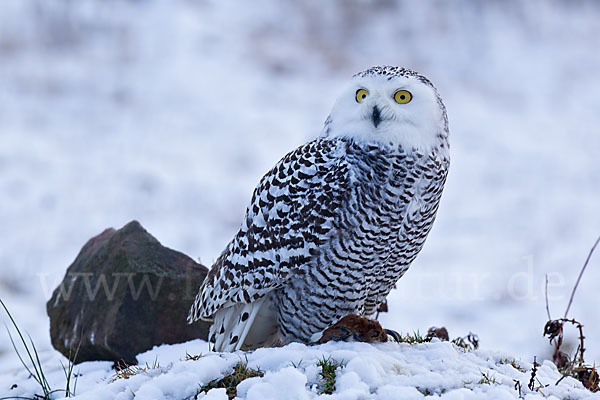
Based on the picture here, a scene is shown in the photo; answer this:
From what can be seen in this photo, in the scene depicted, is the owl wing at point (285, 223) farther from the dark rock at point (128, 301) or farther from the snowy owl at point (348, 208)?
the dark rock at point (128, 301)

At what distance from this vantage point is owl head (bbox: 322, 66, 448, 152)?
10.8 ft

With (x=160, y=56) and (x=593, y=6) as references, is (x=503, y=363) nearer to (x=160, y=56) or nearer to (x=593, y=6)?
(x=160, y=56)

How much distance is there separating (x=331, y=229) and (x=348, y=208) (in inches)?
5.5

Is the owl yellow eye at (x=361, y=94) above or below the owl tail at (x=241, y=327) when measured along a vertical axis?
above

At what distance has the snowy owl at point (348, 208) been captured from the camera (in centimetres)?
331

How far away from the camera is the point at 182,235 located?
9.14 m

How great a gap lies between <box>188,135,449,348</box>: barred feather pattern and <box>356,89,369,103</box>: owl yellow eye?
23 cm

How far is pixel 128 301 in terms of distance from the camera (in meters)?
4.51

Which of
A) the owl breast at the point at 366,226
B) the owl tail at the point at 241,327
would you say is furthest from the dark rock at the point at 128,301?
the owl breast at the point at 366,226

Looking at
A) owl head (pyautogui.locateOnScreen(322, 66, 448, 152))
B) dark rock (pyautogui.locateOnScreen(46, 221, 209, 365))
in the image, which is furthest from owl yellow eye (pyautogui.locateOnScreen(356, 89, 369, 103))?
dark rock (pyautogui.locateOnScreen(46, 221, 209, 365))

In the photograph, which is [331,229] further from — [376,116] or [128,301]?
[128,301]

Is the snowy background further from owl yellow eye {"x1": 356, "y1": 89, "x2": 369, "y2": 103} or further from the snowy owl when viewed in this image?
owl yellow eye {"x1": 356, "y1": 89, "x2": 369, "y2": 103}

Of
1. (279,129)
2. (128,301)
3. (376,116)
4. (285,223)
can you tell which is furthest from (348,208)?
(279,129)

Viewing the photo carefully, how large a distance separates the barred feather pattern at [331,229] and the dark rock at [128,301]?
96 centimetres
